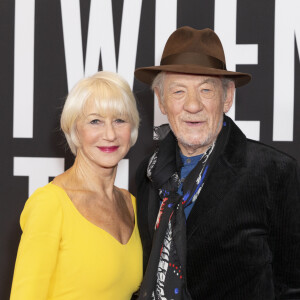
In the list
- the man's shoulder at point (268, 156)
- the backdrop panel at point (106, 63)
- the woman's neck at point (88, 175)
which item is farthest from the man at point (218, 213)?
the backdrop panel at point (106, 63)

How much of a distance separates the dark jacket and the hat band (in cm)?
39

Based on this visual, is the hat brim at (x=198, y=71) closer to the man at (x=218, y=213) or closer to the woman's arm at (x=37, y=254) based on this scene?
the man at (x=218, y=213)

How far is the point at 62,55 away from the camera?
254cm

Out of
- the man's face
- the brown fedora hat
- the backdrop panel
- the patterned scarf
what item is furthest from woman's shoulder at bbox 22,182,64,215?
the backdrop panel

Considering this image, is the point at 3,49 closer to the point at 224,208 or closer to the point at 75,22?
the point at 75,22

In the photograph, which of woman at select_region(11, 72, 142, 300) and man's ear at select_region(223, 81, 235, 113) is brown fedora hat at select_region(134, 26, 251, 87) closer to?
man's ear at select_region(223, 81, 235, 113)

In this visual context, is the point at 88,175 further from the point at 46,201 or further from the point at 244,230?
the point at 244,230

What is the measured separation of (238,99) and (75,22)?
3.26 feet

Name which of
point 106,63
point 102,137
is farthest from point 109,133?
point 106,63

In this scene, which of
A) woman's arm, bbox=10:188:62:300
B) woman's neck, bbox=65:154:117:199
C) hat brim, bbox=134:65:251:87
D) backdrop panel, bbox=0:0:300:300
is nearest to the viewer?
woman's arm, bbox=10:188:62:300

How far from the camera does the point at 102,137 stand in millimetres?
1705

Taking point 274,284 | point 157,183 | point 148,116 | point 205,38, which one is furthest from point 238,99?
point 274,284

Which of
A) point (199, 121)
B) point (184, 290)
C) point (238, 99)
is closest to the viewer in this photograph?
point (184, 290)

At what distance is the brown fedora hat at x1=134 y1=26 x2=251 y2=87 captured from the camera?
5.35ft
